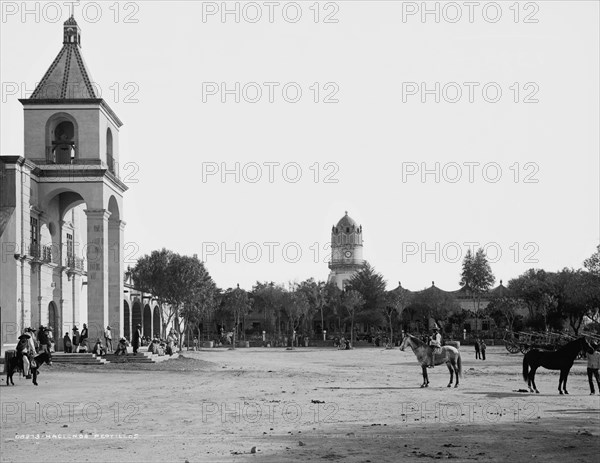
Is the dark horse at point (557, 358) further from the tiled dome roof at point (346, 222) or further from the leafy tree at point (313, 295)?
the tiled dome roof at point (346, 222)

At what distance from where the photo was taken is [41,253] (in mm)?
41812

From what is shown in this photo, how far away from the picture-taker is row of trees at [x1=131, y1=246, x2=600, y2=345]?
7956 centimetres

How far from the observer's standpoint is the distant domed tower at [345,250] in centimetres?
13388

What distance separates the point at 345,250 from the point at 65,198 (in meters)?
91.6

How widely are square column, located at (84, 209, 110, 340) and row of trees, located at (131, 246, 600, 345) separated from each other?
854 inches

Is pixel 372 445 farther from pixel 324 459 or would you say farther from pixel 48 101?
pixel 48 101

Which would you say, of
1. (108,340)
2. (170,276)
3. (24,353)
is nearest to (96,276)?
(108,340)

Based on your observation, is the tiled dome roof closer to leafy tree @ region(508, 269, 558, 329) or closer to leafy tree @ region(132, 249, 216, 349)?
leafy tree @ region(508, 269, 558, 329)

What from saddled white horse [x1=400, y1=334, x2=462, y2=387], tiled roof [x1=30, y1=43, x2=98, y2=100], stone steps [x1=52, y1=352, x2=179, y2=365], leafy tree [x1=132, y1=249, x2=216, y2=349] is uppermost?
tiled roof [x1=30, y1=43, x2=98, y2=100]

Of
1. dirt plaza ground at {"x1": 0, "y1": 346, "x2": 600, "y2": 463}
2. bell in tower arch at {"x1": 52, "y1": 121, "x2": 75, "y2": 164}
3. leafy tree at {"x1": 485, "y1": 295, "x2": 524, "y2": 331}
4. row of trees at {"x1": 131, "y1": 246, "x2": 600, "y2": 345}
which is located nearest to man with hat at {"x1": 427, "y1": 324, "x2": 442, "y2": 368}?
dirt plaza ground at {"x1": 0, "y1": 346, "x2": 600, "y2": 463}

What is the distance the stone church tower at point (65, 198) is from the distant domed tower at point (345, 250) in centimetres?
8879

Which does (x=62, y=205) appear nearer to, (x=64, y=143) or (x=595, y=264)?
(x=64, y=143)

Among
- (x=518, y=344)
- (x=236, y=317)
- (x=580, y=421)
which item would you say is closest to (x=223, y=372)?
(x=580, y=421)

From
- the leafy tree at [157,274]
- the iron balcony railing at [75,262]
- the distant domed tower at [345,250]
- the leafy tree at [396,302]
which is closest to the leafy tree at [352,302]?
the leafy tree at [396,302]
